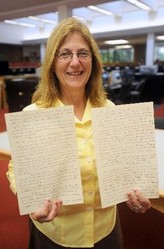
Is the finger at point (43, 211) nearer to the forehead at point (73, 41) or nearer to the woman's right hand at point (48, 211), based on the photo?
the woman's right hand at point (48, 211)

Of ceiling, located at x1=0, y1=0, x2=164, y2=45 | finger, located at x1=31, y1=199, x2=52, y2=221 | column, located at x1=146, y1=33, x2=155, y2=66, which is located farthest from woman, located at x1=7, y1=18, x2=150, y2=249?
column, located at x1=146, y1=33, x2=155, y2=66

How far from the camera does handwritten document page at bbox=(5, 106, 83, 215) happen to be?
81cm

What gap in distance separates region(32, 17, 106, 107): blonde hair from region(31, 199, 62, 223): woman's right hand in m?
0.41

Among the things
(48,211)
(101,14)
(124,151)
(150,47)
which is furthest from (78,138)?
(150,47)

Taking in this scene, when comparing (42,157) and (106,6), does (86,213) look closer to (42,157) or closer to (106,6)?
(42,157)

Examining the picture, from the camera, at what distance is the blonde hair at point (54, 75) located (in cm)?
Answer: 100

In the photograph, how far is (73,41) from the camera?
1002mm

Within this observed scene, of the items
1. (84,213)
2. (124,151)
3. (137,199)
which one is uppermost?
(124,151)

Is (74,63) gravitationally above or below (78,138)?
above

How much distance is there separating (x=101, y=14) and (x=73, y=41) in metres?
10.0

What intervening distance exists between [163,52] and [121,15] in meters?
7.15

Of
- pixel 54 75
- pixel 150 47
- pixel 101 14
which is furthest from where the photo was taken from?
pixel 150 47

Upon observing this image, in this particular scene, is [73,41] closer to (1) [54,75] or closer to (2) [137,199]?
(1) [54,75]

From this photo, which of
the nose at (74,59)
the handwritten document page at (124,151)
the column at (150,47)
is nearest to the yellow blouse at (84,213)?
the handwritten document page at (124,151)
